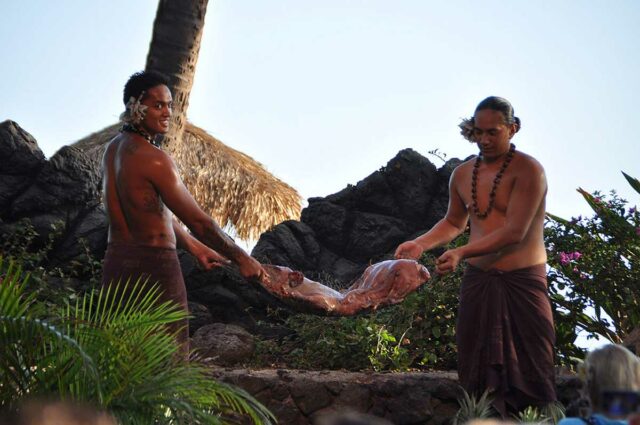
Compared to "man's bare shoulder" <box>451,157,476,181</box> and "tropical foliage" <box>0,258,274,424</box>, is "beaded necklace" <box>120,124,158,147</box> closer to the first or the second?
"tropical foliage" <box>0,258,274,424</box>

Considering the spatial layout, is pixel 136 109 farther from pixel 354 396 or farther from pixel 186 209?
pixel 354 396

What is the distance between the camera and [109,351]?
529 cm

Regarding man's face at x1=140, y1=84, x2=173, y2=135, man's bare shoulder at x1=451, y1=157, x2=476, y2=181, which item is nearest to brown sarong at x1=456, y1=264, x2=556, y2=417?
man's bare shoulder at x1=451, y1=157, x2=476, y2=181

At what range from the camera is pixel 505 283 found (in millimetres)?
6781

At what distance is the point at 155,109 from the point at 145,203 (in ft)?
1.67

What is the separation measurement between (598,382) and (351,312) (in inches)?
135

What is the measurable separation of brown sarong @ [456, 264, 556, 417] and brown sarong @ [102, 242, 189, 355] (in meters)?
1.78

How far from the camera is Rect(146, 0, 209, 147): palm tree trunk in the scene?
11.1m

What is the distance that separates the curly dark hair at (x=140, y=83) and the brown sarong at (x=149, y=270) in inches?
31.0

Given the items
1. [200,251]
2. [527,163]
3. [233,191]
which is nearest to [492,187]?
[527,163]

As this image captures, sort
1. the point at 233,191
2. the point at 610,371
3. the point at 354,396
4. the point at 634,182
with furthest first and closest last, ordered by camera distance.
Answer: the point at 233,191, the point at 634,182, the point at 354,396, the point at 610,371

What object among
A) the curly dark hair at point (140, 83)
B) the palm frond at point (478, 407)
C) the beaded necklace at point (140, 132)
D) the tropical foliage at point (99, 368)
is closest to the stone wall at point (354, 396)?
the palm frond at point (478, 407)

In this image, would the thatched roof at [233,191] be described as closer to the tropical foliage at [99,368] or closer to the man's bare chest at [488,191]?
the man's bare chest at [488,191]

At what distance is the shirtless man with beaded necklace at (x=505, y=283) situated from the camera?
6703mm
